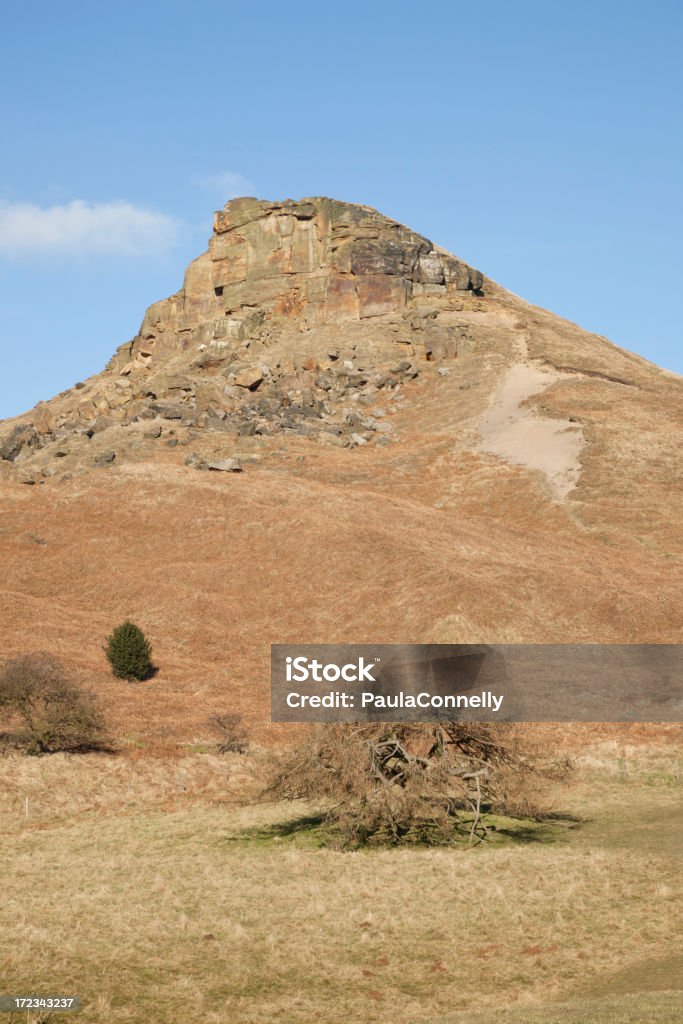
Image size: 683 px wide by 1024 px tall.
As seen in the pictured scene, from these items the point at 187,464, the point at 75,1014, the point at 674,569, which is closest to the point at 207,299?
the point at 187,464

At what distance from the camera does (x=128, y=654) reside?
41.7 meters

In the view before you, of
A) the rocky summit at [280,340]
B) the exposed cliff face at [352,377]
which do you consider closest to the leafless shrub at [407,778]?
the exposed cliff face at [352,377]

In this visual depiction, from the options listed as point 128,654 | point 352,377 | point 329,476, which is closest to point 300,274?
point 352,377

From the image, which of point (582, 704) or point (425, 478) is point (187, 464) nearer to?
point (425, 478)

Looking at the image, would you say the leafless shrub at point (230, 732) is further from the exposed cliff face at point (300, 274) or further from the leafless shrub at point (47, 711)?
the exposed cliff face at point (300, 274)

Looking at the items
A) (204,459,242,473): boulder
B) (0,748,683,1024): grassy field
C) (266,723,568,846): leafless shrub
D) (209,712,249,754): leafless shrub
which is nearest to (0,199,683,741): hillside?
(204,459,242,473): boulder

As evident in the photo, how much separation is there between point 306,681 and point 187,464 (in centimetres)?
3386

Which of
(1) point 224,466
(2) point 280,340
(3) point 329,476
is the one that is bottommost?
(3) point 329,476

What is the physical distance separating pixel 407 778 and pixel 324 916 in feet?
19.1

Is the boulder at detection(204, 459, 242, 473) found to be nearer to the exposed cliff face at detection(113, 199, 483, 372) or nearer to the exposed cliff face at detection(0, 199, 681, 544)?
the exposed cliff face at detection(0, 199, 681, 544)

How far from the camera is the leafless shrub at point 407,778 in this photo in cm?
2347

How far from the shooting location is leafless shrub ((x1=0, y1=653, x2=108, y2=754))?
31.1 m

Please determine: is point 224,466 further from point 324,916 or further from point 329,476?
point 324,916

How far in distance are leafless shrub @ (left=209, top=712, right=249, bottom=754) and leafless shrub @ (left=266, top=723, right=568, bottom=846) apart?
7.84 m
